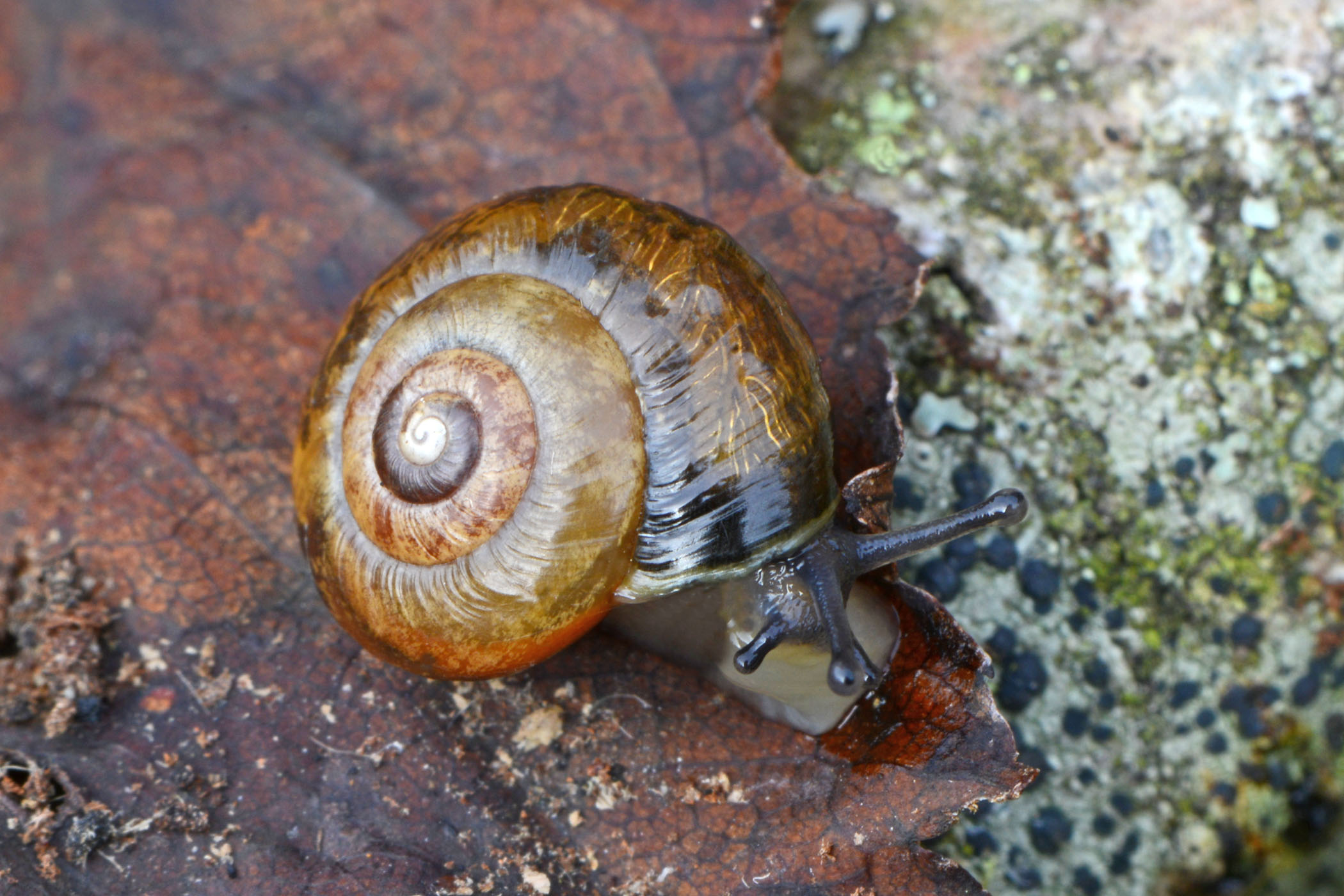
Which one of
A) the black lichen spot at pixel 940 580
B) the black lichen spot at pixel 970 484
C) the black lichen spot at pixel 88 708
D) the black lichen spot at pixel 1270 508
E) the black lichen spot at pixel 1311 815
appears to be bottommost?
the black lichen spot at pixel 88 708

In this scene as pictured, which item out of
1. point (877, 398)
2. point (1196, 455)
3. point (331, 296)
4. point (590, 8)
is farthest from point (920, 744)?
point (590, 8)

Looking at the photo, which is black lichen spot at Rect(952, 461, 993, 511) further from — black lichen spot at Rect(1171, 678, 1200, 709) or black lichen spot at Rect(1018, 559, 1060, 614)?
black lichen spot at Rect(1171, 678, 1200, 709)

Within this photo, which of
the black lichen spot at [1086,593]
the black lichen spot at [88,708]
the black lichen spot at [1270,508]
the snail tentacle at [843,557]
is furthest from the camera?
the black lichen spot at [1270,508]

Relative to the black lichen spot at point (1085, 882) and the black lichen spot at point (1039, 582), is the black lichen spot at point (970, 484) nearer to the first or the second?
the black lichen spot at point (1039, 582)

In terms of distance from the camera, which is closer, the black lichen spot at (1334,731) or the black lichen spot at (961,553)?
the black lichen spot at (961,553)

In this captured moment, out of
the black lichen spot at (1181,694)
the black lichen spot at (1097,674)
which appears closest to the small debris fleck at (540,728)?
the black lichen spot at (1097,674)

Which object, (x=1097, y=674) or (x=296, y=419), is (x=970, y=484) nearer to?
(x=1097, y=674)

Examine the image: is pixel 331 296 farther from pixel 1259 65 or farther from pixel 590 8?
pixel 1259 65
